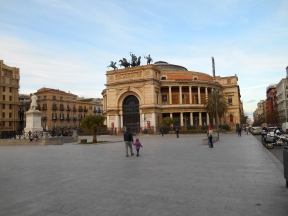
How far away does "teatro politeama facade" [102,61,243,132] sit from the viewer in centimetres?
5825

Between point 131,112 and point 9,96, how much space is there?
3506 centimetres

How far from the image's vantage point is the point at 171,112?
61.4 metres

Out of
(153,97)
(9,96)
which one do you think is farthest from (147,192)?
(9,96)

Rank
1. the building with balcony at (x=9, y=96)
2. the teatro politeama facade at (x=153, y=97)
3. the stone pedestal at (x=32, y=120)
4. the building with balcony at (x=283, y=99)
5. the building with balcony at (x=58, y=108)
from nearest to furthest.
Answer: the stone pedestal at (x=32, y=120), the teatro politeama facade at (x=153, y=97), the building with balcony at (x=9, y=96), the building with balcony at (x=58, y=108), the building with balcony at (x=283, y=99)

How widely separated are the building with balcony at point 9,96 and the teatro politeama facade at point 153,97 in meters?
27.7

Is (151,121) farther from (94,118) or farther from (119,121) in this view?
(94,118)

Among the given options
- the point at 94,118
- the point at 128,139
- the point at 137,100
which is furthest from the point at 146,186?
the point at 137,100

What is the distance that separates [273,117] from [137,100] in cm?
5454

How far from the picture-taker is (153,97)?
57.7 meters

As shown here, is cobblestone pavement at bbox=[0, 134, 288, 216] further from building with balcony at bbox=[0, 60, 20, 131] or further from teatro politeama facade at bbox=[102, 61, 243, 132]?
building with balcony at bbox=[0, 60, 20, 131]

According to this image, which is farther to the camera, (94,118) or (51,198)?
(94,118)

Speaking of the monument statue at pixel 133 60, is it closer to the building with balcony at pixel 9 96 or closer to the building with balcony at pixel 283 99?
the building with balcony at pixel 9 96

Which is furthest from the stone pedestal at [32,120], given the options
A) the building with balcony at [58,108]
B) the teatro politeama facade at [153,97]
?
the building with balcony at [58,108]

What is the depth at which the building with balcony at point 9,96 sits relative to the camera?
66.8 metres
